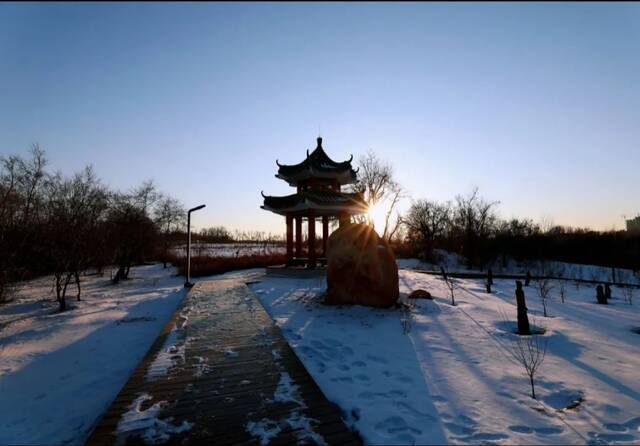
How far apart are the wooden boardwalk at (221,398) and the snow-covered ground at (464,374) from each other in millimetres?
384

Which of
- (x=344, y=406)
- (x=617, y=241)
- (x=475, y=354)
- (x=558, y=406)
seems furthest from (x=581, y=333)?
(x=617, y=241)

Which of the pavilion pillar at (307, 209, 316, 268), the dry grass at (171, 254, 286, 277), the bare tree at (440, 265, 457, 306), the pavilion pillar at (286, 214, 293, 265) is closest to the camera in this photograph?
the bare tree at (440, 265, 457, 306)

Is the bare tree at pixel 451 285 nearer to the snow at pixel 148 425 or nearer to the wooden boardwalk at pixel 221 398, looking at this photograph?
the wooden boardwalk at pixel 221 398

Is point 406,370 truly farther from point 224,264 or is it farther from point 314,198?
point 224,264

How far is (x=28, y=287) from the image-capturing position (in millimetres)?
14680

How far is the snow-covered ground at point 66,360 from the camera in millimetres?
3600

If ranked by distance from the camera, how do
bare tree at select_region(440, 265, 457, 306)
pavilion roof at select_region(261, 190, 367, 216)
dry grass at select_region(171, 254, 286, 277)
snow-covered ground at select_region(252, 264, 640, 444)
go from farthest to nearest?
dry grass at select_region(171, 254, 286, 277) < pavilion roof at select_region(261, 190, 367, 216) < bare tree at select_region(440, 265, 457, 306) < snow-covered ground at select_region(252, 264, 640, 444)

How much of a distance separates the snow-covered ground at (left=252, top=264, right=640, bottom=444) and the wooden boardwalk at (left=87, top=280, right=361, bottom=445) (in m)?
0.38

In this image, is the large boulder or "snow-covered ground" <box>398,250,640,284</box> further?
"snow-covered ground" <box>398,250,640,284</box>

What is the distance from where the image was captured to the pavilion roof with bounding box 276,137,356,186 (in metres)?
14.9

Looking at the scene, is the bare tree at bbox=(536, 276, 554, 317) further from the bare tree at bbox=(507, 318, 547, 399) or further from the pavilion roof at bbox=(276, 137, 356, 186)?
the pavilion roof at bbox=(276, 137, 356, 186)

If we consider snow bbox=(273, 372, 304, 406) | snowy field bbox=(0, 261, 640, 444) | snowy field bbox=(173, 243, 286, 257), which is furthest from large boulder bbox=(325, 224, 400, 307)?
snowy field bbox=(173, 243, 286, 257)

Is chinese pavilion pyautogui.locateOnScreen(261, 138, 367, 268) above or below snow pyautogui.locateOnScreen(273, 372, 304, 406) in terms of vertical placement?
above

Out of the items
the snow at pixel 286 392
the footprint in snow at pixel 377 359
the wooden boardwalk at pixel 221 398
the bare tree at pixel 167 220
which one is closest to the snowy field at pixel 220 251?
the bare tree at pixel 167 220
